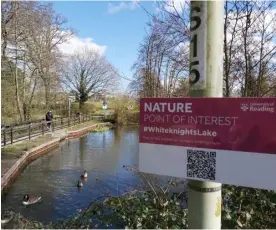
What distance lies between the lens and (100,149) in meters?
20.3

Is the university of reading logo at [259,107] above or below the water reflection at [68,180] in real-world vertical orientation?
above

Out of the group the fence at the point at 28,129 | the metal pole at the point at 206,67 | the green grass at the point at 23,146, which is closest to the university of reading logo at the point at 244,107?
the metal pole at the point at 206,67

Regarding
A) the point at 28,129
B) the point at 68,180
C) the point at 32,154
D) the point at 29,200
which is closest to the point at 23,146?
the point at 32,154

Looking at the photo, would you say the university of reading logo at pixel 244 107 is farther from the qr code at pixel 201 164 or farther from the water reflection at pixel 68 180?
the water reflection at pixel 68 180

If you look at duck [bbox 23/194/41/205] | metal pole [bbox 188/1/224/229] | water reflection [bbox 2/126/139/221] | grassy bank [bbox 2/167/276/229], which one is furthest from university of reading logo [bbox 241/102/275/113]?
duck [bbox 23/194/41/205]

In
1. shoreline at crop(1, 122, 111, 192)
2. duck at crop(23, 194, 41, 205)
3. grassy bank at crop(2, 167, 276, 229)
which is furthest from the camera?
shoreline at crop(1, 122, 111, 192)

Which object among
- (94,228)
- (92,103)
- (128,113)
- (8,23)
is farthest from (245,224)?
(92,103)

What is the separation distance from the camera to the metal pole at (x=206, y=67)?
1.53m

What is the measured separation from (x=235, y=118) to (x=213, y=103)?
0.37 ft

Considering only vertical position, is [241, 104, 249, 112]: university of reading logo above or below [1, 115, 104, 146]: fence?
above

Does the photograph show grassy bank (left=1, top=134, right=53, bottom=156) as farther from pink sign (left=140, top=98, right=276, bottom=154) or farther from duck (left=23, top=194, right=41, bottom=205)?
pink sign (left=140, top=98, right=276, bottom=154)

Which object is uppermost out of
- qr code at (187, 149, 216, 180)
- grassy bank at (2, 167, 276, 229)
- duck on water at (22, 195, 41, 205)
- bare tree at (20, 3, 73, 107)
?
bare tree at (20, 3, 73, 107)

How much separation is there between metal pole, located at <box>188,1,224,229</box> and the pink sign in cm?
11

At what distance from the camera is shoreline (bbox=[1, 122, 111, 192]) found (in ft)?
37.7
